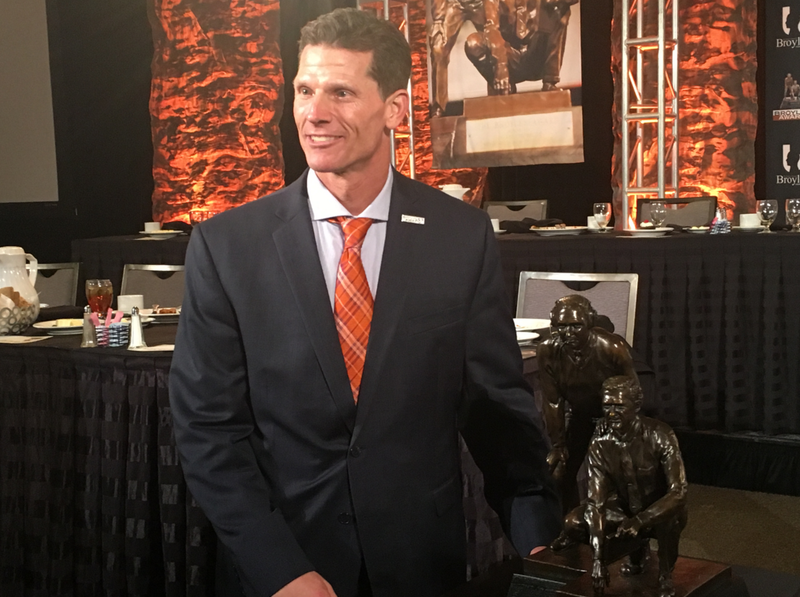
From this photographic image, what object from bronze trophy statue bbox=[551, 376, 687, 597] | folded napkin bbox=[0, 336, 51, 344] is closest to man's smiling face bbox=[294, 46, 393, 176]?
bronze trophy statue bbox=[551, 376, 687, 597]

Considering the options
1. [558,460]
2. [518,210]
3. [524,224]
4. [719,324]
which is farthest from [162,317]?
[518,210]

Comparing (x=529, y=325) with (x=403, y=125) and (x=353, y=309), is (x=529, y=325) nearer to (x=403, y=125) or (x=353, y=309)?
(x=353, y=309)

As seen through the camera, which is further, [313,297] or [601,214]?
[601,214]

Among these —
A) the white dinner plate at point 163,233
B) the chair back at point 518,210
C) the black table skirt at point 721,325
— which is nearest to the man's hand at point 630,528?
the black table skirt at point 721,325

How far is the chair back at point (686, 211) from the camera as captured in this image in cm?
485

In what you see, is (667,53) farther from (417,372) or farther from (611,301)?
(417,372)

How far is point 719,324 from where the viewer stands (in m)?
3.96

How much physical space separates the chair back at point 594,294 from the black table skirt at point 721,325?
2.33 ft

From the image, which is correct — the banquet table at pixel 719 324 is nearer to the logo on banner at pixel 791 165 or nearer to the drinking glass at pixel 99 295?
the drinking glass at pixel 99 295

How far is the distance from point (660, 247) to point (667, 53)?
125 inches

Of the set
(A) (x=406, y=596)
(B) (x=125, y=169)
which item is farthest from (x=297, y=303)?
(B) (x=125, y=169)

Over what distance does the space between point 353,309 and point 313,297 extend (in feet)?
0.21

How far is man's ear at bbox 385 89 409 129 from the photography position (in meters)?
1.26

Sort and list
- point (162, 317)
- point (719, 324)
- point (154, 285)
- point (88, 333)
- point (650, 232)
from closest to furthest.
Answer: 1. point (88, 333)
2. point (162, 317)
3. point (154, 285)
4. point (719, 324)
5. point (650, 232)
